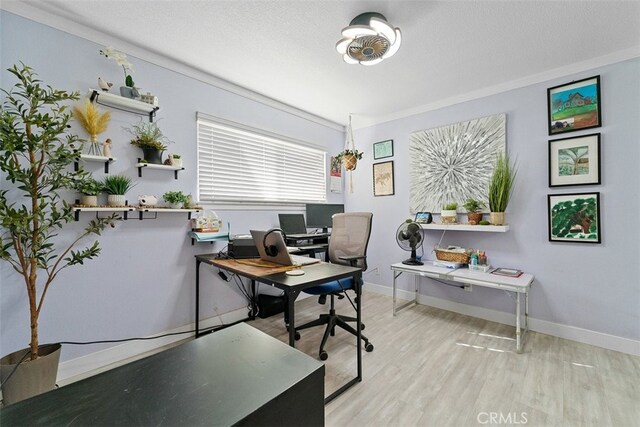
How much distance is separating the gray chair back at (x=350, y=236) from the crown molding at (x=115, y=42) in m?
1.76

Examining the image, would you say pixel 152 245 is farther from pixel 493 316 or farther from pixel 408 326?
pixel 493 316

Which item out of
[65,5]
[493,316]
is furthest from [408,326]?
[65,5]

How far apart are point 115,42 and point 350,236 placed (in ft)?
8.58

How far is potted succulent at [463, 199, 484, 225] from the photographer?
2877mm

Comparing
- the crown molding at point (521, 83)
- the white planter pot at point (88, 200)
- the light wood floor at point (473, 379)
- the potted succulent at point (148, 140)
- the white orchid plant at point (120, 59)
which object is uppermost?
the crown molding at point (521, 83)

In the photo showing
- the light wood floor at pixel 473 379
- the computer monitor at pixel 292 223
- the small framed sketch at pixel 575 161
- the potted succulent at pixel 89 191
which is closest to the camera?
the light wood floor at pixel 473 379

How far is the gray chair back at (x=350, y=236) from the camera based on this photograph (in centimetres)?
252

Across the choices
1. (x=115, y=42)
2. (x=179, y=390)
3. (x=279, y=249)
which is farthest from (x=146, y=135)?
(x=179, y=390)

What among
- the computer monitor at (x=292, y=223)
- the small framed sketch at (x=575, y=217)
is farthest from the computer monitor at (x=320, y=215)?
the small framed sketch at (x=575, y=217)

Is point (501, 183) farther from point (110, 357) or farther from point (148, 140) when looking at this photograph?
point (110, 357)

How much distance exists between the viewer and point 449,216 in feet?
9.91

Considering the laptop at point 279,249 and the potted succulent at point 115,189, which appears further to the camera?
the potted succulent at point 115,189

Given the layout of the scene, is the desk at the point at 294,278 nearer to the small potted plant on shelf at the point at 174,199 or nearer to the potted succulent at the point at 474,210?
the small potted plant on shelf at the point at 174,199

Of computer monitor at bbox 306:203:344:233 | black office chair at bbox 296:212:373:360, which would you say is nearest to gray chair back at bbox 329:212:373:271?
black office chair at bbox 296:212:373:360
